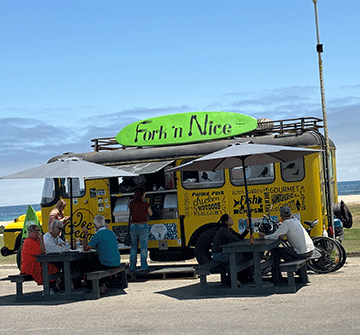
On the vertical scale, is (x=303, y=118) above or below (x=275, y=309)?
above

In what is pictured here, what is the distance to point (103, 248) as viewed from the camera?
9.94 meters

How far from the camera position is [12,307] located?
9359 mm

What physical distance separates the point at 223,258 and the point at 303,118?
430 cm

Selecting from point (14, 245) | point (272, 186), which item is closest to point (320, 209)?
point (272, 186)

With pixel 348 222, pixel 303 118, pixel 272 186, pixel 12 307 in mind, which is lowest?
pixel 12 307

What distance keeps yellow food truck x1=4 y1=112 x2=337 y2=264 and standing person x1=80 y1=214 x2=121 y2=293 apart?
217cm

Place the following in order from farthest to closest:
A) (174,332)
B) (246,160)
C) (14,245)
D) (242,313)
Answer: (14,245) < (246,160) < (242,313) < (174,332)

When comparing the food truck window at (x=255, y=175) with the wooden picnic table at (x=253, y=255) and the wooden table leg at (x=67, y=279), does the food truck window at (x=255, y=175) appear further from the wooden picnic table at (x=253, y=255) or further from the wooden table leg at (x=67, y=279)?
the wooden table leg at (x=67, y=279)

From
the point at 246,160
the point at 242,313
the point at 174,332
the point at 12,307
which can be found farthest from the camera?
the point at 246,160

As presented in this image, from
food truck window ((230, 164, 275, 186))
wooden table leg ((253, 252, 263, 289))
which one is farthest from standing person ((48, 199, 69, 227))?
wooden table leg ((253, 252, 263, 289))

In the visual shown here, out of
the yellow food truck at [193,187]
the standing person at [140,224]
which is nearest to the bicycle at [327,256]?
the yellow food truck at [193,187]

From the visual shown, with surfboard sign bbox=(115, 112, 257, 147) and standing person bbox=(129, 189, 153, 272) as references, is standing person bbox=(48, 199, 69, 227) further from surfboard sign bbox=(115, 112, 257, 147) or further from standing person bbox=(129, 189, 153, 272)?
surfboard sign bbox=(115, 112, 257, 147)

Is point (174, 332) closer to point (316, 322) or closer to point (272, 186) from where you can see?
point (316, 322)

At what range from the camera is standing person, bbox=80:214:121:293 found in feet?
32.5
